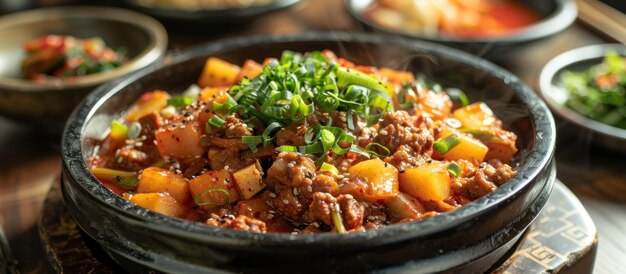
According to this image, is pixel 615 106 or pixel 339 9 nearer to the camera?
pixel 615 106

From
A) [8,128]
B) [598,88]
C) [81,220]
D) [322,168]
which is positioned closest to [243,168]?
[322,168]

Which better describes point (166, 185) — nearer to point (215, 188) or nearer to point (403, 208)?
point (215, 188)

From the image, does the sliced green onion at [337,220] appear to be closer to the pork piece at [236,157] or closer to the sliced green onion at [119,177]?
the pork piece at [236,157]

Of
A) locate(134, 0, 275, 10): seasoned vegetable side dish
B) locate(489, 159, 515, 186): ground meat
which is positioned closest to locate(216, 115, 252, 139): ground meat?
locate(489, 159, 515, 186): ground meat

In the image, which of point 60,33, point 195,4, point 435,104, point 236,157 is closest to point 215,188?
point 236,157

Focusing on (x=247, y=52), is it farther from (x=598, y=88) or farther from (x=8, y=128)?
(x=598, y=88)
